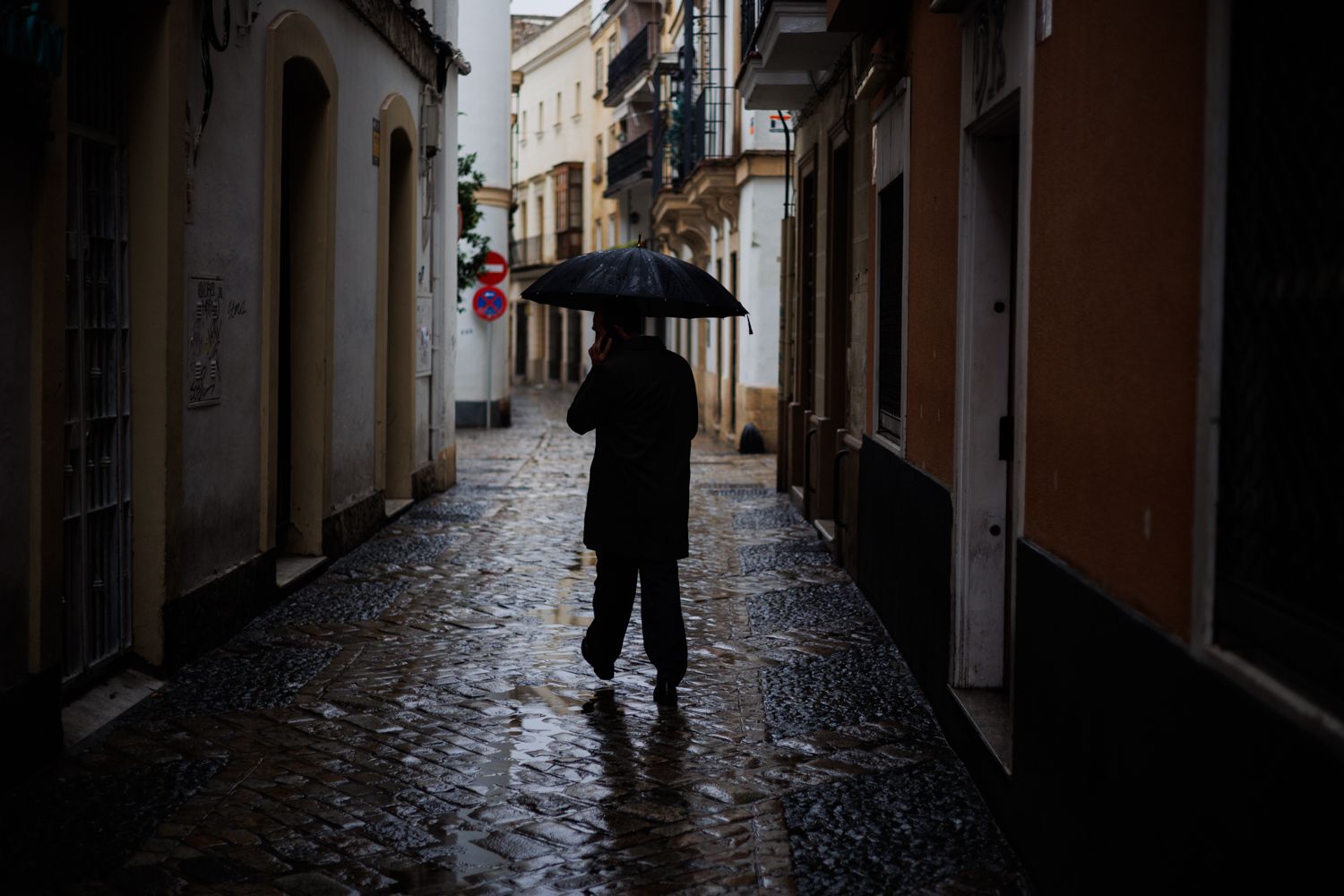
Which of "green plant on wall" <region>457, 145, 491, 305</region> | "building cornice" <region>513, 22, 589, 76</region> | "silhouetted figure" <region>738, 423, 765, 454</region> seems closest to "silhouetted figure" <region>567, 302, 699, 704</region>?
"green plant on wall" <region>457, 145, 491, 305</region>

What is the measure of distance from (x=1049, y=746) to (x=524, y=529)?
944 cm

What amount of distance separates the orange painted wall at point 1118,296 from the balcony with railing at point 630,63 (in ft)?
119

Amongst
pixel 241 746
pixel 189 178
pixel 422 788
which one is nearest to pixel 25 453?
pixel 241 746

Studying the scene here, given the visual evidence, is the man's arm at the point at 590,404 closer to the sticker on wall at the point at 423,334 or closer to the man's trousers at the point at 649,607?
the man's trousers at the point at 649,607

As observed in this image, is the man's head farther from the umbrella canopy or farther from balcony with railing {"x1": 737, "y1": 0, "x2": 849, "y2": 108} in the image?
balcony with railing {"x1": 737, "y1": 0, "x2": 849, "y2": 108}

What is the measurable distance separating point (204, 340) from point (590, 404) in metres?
2.30

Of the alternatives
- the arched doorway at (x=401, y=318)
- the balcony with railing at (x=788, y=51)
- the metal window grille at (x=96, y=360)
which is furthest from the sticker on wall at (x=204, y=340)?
the arched doorway at (x=401, y=318)

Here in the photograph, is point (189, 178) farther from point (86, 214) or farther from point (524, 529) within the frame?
point (524, 529)

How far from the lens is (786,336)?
1702 cm

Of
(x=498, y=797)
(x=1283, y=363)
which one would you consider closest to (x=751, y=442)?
(x=498, y=797)

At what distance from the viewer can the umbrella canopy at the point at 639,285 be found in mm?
7105

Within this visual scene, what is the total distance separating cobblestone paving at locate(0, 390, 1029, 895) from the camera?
4.80 m

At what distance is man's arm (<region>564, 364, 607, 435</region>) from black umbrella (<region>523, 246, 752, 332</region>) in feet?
1.21

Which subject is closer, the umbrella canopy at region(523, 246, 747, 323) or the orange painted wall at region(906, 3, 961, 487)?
the orange painted wall at region(906, 3, 961, 487)
